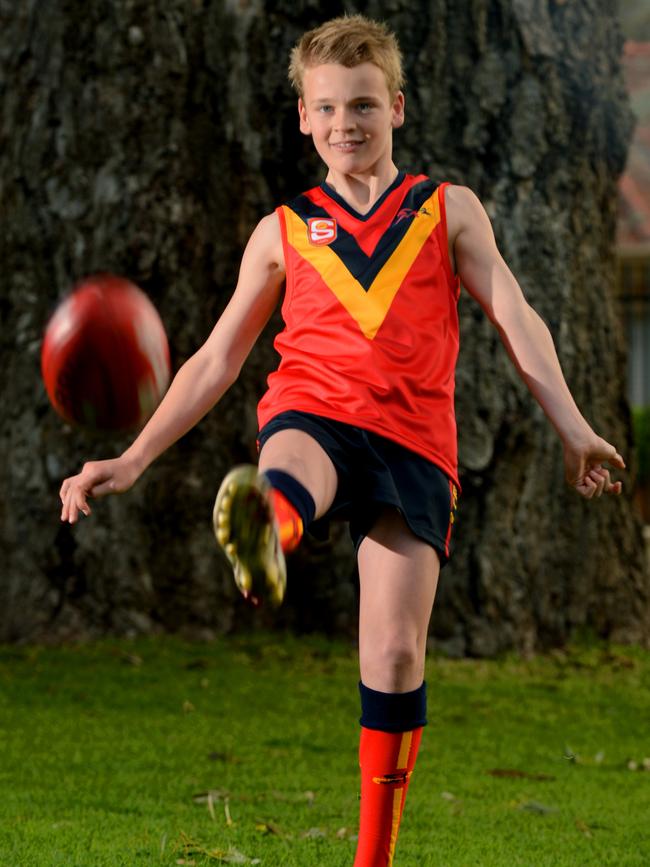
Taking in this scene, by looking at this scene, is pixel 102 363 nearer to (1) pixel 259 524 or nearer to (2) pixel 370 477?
(2) pixel 370 477

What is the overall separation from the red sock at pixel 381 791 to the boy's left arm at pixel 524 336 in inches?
26.7

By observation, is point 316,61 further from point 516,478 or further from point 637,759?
point 516,478

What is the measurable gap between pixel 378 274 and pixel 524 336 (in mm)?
348

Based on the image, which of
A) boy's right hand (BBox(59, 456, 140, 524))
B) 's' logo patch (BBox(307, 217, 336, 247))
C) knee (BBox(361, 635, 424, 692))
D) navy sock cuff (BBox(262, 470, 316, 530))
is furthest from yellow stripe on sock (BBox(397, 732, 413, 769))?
's' logo patch (BBox(307, 217, 336, 247))

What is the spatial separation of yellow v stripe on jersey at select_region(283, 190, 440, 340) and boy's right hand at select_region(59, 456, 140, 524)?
0.58m

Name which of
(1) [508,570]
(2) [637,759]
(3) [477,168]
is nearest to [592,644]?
(1) [508,570]

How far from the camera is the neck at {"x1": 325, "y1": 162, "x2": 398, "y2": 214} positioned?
127 inches

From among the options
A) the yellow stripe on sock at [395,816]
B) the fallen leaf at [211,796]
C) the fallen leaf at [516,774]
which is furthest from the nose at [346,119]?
the fallen leaf at [516,774]

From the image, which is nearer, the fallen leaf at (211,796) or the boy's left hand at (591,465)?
the boy's left hand at (591,465)

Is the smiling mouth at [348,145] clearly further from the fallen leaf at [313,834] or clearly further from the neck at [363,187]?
the fallen leaf at [313,834]

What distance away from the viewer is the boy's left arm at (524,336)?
2945 mm

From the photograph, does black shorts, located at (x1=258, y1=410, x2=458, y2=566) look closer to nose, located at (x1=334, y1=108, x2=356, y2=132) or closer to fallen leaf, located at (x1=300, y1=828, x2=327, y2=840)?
nose, located at (x1=334, y1=108, x2=356, y2=132)

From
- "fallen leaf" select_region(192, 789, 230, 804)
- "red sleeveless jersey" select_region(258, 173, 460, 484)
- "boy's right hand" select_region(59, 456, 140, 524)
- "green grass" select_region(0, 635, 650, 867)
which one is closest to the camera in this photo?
"boy's right hand" select_region(59, 456, 140, 524)

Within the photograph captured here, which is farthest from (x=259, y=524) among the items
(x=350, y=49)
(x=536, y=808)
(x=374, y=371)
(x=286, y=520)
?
(x=536, y=808)
